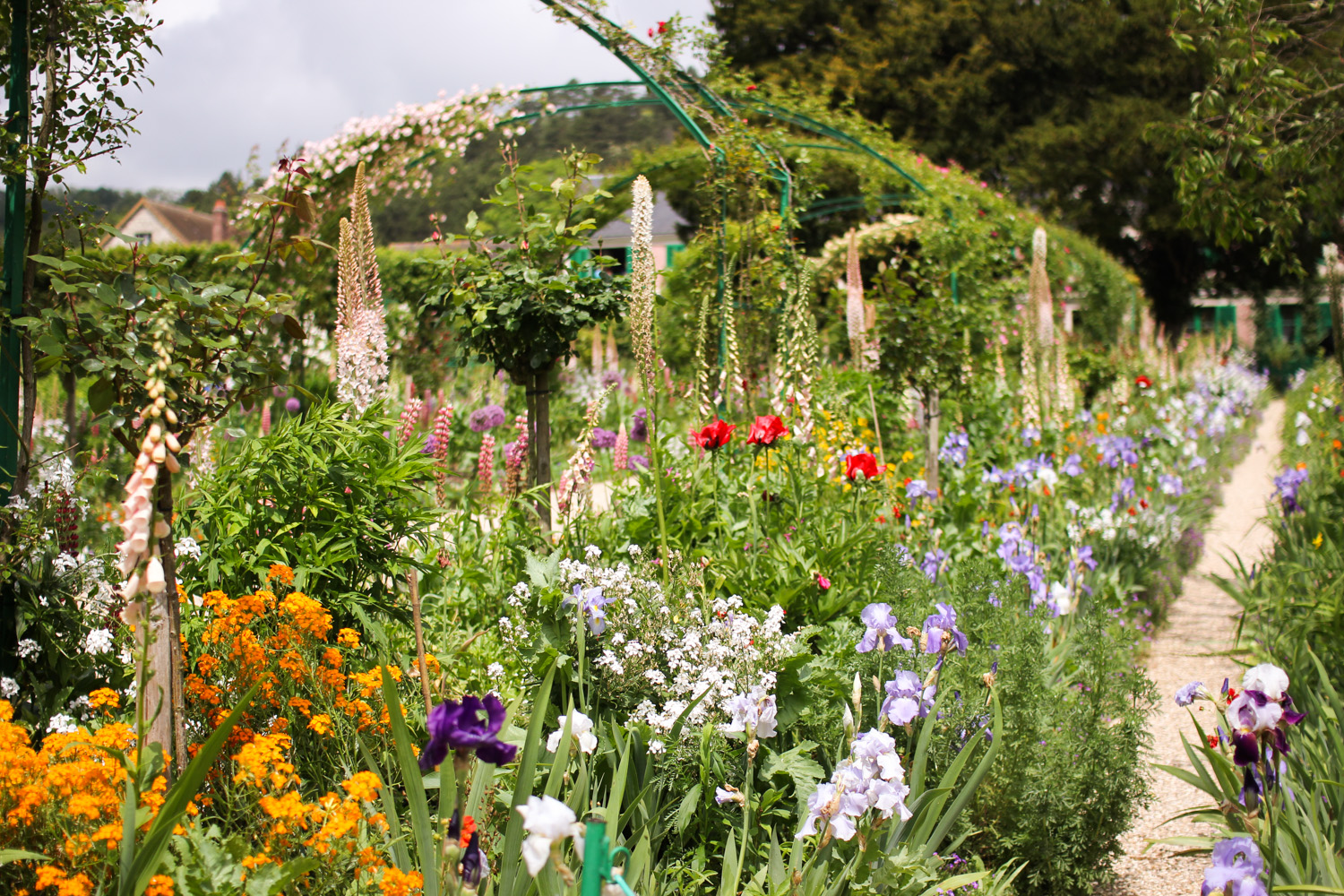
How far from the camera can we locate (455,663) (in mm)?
2822

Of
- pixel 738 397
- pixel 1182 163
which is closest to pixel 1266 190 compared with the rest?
pixel 1182 163

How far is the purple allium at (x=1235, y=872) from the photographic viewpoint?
1462mm

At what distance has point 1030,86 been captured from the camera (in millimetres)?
21859

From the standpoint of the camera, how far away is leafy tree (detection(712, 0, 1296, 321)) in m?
19.9

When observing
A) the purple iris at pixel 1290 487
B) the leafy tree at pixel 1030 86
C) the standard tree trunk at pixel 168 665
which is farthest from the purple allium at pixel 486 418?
the leafy tree at pixel 1030 86

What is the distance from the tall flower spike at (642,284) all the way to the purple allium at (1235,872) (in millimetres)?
1798

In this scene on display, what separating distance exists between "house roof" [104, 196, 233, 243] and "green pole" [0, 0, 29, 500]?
126 ft

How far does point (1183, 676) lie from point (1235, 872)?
112 inches

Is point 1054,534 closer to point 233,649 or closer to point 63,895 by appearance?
point 233,649

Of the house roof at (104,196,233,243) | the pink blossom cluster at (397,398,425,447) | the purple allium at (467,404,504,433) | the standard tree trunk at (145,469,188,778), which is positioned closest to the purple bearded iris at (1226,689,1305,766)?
the standard tree trunk at (145,469,188,778)

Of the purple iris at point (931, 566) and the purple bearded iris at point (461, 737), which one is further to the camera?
the purple iris at point (931, 566)

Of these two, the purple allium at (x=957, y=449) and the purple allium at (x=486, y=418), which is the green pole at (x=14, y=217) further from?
the purple allium at (x=957, y=449)

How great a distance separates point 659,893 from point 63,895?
3.69 ft

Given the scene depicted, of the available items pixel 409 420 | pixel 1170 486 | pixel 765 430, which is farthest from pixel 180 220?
pixel 765 430
